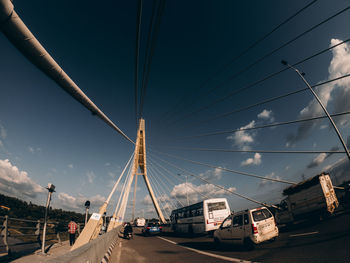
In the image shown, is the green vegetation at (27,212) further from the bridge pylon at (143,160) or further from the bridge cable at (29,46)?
the bridge cable at (29,46)

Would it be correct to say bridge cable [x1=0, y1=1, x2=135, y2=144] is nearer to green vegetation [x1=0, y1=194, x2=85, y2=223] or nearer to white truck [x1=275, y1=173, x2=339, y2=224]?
white truck [x1=275, y1=173, x2=339, y2=224]

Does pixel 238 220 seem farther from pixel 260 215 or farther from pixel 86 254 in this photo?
pixel 86 254

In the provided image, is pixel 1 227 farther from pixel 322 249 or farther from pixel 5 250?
pixel 322 249

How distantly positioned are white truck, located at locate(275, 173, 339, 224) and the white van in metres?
6.01

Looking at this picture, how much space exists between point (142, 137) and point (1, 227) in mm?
26855

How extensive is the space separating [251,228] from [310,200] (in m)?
7.66

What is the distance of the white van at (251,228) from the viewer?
A: 690 cm

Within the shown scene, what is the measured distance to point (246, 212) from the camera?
7613 millimetres

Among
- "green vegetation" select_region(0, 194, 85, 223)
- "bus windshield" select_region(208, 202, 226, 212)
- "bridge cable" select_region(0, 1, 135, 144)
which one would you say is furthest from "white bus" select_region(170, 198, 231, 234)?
"green vegetation" select_region(0, 194, 85, 223)

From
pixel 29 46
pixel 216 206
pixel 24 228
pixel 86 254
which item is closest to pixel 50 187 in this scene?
pixel 24 228

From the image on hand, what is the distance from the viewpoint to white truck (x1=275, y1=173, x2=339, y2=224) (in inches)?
430

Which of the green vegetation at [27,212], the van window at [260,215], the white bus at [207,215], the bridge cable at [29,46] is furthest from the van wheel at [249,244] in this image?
the green vegetation at [27,212]

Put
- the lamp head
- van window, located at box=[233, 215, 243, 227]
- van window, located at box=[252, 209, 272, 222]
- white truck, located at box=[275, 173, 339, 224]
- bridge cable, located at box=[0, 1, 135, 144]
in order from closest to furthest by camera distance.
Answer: bridge cable, located at box=[0, 1, 135, 144]
van window, located at box=[252, 209, 272, 222]
van window, located at box=[233, 215, 243, 227]
the lamp head
white truck, located at box=[275, 173, 339, 224]

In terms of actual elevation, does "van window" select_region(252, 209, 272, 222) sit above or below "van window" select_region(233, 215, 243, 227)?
above
